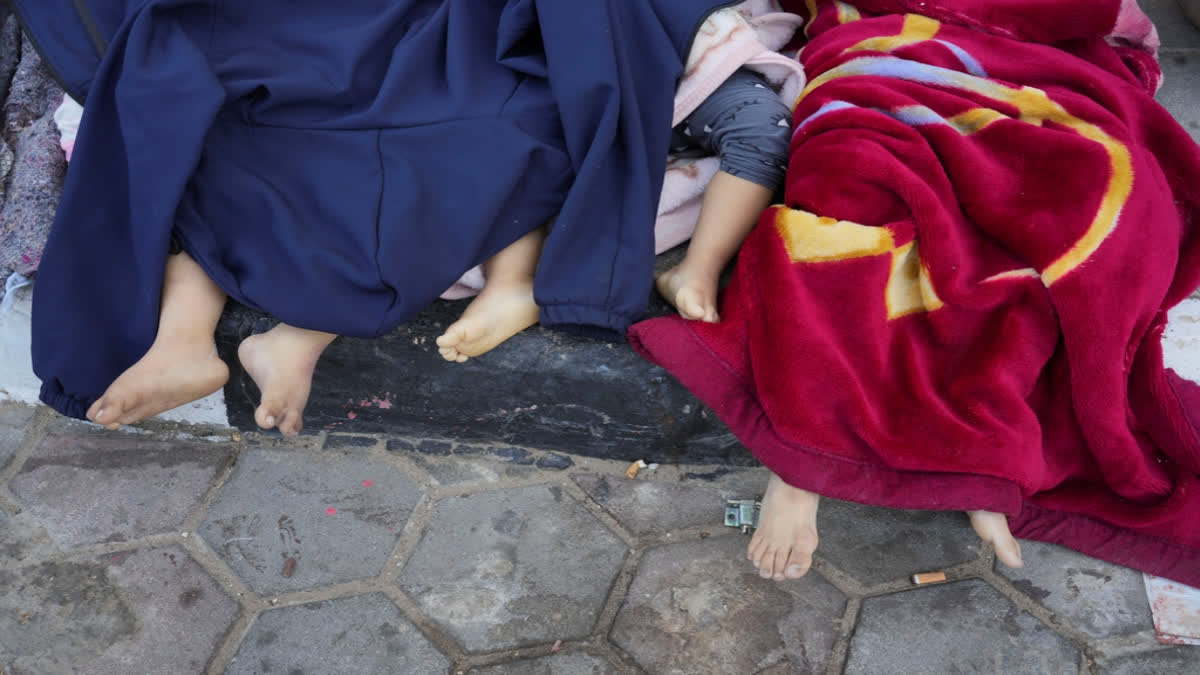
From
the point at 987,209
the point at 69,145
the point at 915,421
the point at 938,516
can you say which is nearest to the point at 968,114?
the point at 987,209

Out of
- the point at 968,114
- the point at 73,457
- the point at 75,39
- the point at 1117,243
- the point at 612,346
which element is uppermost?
the point at 75,39

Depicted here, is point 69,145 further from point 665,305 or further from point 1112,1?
point 1112,1

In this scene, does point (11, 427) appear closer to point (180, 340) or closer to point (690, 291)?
point (180, 340)

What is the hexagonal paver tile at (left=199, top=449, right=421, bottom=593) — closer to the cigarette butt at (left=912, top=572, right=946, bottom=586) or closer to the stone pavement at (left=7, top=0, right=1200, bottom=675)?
the stone pavement at (left=7, top=0, right=1200, bottom=675)

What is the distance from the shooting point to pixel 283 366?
5.02 ft

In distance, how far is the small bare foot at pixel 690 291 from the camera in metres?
1.54

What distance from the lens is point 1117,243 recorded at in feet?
4.71

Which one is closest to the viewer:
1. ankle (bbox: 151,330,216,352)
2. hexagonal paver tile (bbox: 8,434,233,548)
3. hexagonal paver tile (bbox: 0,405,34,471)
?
ankle (bbox: 151,330,216,352)

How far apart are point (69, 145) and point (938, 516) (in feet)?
5.45

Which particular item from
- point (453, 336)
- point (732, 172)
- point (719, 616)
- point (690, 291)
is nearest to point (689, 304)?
point (690, 291)

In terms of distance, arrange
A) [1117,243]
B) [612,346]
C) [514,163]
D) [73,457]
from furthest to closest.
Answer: [73,457]
[612,346]
[514,163]
[1117,243]

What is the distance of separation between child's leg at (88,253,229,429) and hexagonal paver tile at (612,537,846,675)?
2.47 feet

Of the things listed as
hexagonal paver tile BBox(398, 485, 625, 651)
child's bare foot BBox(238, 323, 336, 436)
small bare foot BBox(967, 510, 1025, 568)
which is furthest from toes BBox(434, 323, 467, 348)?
small bare foot BBox(967, 510, 1025, 568)

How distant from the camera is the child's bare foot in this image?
1482 mm
